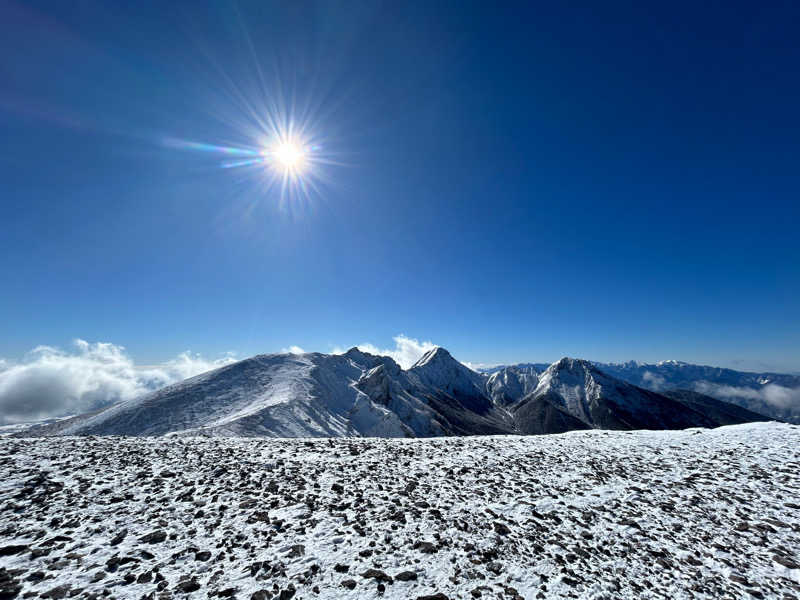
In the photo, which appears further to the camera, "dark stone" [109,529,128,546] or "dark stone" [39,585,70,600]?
"dark stone" [109,529,128,546]

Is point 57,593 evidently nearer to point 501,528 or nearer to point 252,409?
point 501,528

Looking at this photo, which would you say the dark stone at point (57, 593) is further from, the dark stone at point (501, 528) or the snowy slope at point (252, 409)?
the snowy slope at point (252, 409)

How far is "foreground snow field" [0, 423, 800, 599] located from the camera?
730cm

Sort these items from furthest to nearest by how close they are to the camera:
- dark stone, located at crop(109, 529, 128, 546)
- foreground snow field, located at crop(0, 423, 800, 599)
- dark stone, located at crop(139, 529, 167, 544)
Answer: dark stone, located at crop(139, 529, 167, 544)
dark stone, located at crop(109, 529, 128, 546)
foreground snow field, located at crop(0, 423, 800, 599)

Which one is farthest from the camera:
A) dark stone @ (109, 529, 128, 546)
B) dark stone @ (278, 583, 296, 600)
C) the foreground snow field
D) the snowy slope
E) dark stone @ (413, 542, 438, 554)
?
the snowy slope

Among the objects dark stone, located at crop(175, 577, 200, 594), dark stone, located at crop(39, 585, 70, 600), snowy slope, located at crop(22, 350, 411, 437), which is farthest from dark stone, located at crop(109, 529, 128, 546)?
snowy slope, located at crop(22, 350, 411, 437)

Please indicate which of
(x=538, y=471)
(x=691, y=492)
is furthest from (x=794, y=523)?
(x=538, y=471)

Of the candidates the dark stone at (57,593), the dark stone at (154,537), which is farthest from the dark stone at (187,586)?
the dark stone at (154,537)

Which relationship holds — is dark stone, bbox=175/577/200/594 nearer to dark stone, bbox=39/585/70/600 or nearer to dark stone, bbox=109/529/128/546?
dark stone, bbox=39/585/70/600

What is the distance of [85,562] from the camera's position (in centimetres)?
740

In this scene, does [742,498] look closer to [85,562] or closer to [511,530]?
[511,530]

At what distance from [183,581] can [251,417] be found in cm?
4847

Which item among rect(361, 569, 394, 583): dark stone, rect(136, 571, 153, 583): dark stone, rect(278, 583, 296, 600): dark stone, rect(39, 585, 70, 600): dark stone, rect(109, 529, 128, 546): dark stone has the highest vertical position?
rect(109, 529, 128, 546): dark stone

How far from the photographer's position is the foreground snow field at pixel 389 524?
730cm
